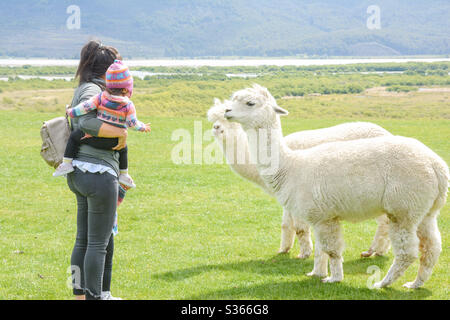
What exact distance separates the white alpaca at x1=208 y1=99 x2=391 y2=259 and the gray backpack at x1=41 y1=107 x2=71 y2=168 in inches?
86.0

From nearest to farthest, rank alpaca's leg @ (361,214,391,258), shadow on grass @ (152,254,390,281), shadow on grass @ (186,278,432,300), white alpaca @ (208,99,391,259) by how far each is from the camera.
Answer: shadow on grass @ (186,278,432,300)
shadow on grass @ (152,254,390,281)
white alpaca @ (208,99,391,259)
alpaca's leg @ (361,214,391,258)

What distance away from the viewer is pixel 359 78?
7775 centimetres

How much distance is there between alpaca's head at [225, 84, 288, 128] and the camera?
15.5 feet

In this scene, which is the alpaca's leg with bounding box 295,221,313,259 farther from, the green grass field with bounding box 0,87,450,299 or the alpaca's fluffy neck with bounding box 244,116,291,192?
the alpaca's fluffy neck with bounding box 244,116,291,192

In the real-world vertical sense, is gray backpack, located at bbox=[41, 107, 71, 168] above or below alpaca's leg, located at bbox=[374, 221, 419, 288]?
above

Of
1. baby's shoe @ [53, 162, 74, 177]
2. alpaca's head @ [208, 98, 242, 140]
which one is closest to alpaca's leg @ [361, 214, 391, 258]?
alpaca's head @ [208, 98, 242, 140]

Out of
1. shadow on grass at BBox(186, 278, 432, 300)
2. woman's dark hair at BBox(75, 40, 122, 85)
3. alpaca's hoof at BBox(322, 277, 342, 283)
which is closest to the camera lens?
woman's dark hair at BBox(75, 40, 122, 85)

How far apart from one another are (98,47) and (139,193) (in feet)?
21.4

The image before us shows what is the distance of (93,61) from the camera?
12.6 feet

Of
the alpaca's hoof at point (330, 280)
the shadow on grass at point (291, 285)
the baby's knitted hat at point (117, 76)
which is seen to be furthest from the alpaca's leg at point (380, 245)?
the baby's knitted hat at point (117, 76)

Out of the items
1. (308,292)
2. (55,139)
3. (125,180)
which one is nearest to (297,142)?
(308,292)

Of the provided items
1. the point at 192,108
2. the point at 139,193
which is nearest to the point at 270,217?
the point at 139,193

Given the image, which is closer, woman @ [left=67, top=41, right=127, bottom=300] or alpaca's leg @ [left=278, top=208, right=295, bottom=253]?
woman @ [left=67, top=41, right=127, bottom=300]
